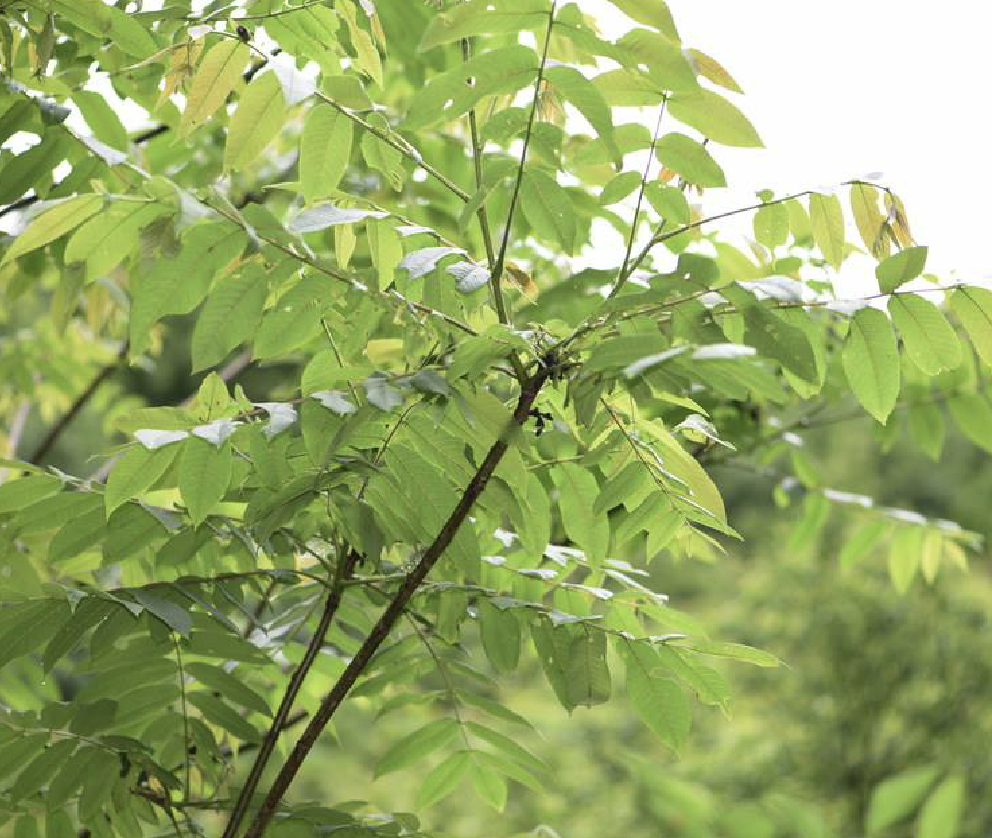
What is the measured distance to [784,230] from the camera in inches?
48.4

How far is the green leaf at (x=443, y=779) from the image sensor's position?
1481 mm

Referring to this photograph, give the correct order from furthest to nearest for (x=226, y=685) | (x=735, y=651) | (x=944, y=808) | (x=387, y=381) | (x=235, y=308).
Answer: (x=226, y=685) < (x=735, y=651) < (x=235, y=308) < (x=387, y=381) < (x=944, y=808)

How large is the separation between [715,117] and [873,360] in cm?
27

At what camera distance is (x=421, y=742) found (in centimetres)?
145

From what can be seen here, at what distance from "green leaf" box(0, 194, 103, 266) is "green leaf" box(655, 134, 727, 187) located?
517mm

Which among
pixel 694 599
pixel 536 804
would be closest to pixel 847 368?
pixel 536 804

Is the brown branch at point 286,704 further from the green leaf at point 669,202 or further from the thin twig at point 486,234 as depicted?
the green leaf at point 669,202

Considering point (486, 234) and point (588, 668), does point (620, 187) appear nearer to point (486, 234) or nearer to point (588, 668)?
point (486, 234)

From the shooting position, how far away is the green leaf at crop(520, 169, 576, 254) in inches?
43.2

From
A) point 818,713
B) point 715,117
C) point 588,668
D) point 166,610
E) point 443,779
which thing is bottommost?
point 818,713

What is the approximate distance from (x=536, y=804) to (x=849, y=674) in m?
2.80

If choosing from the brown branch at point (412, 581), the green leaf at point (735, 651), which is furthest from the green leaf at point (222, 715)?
the green leaf at point (735, 651)

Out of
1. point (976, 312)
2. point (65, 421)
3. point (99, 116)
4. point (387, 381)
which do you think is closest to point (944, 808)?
point (387, 381)

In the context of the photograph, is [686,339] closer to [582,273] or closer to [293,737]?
[582,273]
